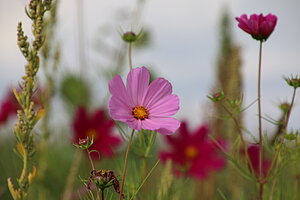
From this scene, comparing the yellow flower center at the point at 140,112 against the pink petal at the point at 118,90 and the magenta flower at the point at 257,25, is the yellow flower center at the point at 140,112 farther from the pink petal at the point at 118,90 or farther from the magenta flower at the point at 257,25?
the magenta flower at the point at 257,25

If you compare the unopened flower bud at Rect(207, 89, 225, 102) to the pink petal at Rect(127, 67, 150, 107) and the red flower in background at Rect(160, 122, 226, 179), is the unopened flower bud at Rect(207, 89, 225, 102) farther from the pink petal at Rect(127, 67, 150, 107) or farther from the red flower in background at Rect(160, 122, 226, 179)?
the red flower in background at Rect(160, 122, 226, 179)

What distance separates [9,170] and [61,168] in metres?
0.22

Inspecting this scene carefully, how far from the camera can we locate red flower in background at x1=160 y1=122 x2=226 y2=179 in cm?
136

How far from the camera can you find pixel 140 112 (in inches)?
21.1

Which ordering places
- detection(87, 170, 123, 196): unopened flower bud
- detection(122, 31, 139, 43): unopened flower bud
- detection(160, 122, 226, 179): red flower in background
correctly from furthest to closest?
detection(160, 122, 226, 179): red flower in background
detection(122, 31, 139, 43): unopened flower bud
detection(87, 170, 123, 196): unopened flower bud

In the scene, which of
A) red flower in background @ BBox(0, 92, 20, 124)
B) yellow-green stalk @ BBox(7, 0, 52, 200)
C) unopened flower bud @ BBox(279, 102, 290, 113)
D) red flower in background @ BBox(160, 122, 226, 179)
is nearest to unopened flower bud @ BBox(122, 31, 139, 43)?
yellow-green stalk @ BBox(7, 0, 52, 200)

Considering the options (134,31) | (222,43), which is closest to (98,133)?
(134,31)

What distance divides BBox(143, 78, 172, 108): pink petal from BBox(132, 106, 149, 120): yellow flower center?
0.03 ft

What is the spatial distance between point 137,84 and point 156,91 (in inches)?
1.0

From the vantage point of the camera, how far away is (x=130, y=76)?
1.77 feet

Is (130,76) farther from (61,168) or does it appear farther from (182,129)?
(61,168)

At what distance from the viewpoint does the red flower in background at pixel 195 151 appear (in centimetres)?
136

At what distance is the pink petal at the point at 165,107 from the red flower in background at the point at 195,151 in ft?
2.65

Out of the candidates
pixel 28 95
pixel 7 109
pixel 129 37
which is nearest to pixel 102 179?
pixel 28 95
